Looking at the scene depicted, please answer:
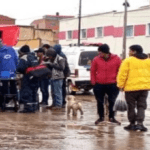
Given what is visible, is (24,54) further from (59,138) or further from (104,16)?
(104,16)

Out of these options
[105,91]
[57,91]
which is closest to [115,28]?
[57,91]

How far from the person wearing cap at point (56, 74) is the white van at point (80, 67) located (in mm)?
Answer: 7339

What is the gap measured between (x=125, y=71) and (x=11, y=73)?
4013 millimetres

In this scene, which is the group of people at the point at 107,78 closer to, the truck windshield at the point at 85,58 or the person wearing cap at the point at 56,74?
the person wearing cap at the point at 56,74

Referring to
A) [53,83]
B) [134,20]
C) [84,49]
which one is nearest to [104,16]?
[134,20]

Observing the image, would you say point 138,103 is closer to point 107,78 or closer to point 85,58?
point 107,78

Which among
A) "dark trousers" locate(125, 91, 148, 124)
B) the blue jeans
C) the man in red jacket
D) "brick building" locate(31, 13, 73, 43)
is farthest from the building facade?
"dark trousers" locate(125, 91, 148, 124)

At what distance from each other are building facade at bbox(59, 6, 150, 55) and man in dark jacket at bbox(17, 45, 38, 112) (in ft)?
139

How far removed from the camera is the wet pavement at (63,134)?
30.7 ft

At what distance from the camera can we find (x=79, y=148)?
916 centimetres

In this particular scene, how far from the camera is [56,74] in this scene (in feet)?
50.5

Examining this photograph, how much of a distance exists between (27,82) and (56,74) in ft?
4.11

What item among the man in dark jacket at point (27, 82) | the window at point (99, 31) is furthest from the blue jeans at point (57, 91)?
the window at point (99, 31)

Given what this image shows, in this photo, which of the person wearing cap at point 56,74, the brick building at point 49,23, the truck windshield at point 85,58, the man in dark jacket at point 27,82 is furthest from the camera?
the brick building at point 49,23
